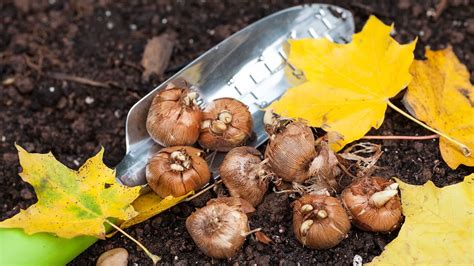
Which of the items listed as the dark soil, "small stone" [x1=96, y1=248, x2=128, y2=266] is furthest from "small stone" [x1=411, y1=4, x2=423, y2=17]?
"small stone" [x1=96, y1=248, x2=128, y2=266]

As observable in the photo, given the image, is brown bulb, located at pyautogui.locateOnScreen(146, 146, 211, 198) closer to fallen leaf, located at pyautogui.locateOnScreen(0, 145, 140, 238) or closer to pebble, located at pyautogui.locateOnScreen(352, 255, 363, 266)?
fallen leaf, located at pyautogui.locateOnScreen(0, 145, 140, 238)

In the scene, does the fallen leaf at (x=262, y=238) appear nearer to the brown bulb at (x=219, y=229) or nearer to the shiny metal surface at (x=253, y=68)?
the brown bulb at (x=219, y=229)

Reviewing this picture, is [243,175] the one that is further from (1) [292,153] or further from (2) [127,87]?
(2) [127,87]

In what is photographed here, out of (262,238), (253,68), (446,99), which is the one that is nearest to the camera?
(262,238)

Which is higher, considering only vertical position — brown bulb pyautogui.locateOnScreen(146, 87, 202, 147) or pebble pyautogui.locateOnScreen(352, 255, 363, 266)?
brown bulb pyautogui.locateOnScreen(146, 87, 202, 147)

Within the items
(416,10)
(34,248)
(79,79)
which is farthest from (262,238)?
(416,10)
